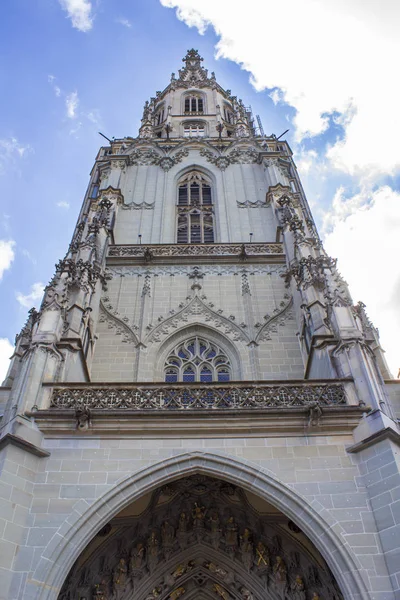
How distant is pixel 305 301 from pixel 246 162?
12196 millimetres

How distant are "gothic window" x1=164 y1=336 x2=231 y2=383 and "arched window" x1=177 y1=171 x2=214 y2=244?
515 cm

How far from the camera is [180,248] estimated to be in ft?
58.8

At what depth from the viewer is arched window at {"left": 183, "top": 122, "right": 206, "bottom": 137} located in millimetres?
29698

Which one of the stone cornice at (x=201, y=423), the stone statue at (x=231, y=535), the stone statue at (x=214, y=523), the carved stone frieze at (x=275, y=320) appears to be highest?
the carved stone frieze at (x=275, y=320)

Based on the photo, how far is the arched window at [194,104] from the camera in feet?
110

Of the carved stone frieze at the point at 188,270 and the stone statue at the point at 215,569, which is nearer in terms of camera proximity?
the stone statue at the point at 215,569

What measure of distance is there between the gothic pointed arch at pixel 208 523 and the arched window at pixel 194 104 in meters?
27.4

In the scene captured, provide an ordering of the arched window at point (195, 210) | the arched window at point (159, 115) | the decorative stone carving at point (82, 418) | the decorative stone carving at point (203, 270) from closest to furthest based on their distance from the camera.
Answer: the decorative stone carving at point (82, 418), the decorative stone carving at point (203, 270), the arched window at point (195, 210), the arched window at point (159, 115)

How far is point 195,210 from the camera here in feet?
70.3

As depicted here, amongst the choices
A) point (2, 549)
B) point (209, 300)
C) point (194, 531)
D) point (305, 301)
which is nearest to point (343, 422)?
point (194, 531)

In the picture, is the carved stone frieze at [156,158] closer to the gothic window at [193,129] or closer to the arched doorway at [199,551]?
the gothic window at [193,129]

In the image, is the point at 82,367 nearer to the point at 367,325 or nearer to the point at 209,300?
the point at 209,300

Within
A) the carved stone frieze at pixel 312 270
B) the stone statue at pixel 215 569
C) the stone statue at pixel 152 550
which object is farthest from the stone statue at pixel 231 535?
the carved stone frieze at pixel 312 270

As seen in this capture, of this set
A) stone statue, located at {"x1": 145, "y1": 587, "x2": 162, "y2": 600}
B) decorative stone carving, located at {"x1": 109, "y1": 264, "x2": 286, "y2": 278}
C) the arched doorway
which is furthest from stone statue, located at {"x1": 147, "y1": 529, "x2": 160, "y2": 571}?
decorative stone carving, located at {"x1": 109, "y1": 264, "x2": 286, "y2": 278}
